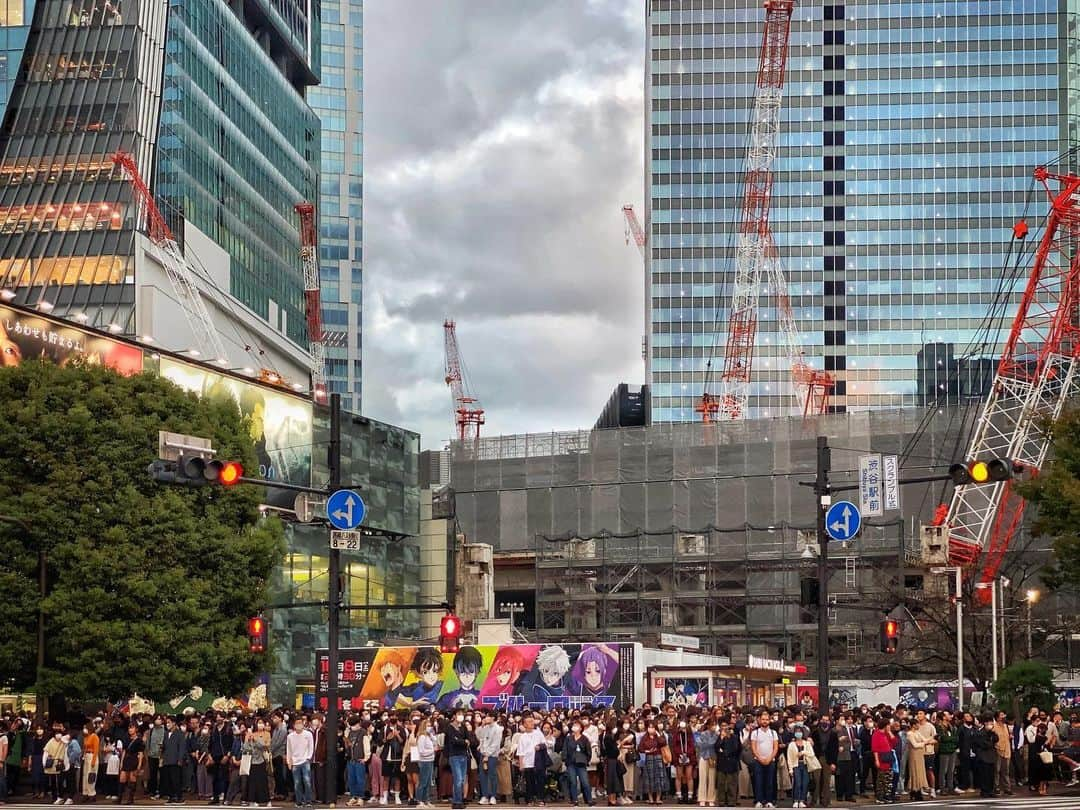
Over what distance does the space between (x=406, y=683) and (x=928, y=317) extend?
127 m

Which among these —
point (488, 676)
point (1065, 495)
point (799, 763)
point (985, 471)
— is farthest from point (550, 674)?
point (985, 471)

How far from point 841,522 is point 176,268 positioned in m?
75.6

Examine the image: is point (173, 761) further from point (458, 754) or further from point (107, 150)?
point (107, 150)

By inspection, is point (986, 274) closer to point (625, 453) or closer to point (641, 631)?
point (625, 453)

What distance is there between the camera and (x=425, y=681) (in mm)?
47312

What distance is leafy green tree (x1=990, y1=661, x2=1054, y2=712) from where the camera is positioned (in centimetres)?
4756

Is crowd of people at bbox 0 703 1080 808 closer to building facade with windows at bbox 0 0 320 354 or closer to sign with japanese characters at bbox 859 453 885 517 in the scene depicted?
sign with japanese characters at bbox 859 453 885 517

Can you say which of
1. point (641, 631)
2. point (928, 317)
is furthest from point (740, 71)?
point (641, 631)

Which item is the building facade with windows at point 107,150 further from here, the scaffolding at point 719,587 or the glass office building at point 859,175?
the glass office building at point 859,175

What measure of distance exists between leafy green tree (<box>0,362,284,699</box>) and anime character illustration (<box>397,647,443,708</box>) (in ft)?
20.7

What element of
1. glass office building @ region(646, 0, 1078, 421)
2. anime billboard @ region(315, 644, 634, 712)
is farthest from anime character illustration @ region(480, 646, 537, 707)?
glass office building @ region(646, 0, 1078, 421)

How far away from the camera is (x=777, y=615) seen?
88.2 meters

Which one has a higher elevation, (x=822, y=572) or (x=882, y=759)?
(x=822, y=572)

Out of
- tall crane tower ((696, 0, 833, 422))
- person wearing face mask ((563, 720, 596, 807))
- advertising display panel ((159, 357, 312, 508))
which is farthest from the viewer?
tall crane tower ((696, 0, 833, 422))
